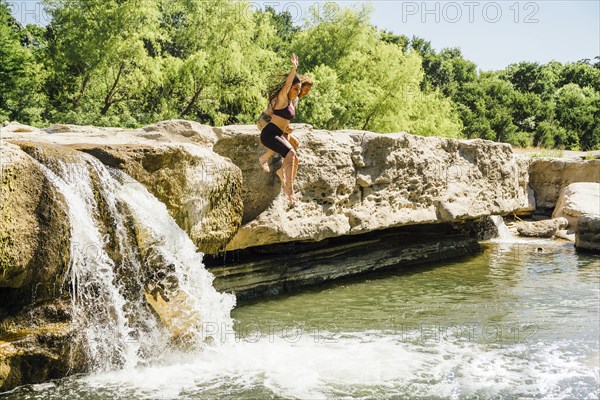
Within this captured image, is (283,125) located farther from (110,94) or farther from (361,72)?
(361,72)

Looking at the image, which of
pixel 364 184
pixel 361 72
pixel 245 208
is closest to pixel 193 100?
pixel 361 72

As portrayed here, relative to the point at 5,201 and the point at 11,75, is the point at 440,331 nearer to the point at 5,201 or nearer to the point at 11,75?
→ the point at 5,201

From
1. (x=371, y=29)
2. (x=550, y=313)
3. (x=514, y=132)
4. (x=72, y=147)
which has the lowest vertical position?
(x=550, y=313)

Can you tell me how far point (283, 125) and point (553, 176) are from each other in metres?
13.2

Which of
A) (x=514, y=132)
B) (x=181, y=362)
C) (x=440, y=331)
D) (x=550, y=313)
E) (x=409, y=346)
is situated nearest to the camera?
(x=181, y=362)

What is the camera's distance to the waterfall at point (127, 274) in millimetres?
5535

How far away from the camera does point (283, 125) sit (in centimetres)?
749

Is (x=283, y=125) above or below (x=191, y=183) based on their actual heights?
above

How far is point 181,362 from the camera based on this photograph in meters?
5.86

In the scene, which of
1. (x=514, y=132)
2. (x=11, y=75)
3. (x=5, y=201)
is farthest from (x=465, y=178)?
(x=514, y=132)

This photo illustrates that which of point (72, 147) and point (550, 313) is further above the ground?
point (72, 147)

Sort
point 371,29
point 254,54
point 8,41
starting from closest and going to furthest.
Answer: point 8,41, point 254,54, point 371,29

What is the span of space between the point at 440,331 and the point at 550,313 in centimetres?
181

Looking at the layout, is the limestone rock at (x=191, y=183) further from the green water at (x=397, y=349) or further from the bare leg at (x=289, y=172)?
the green water at (x=397, y=349)
